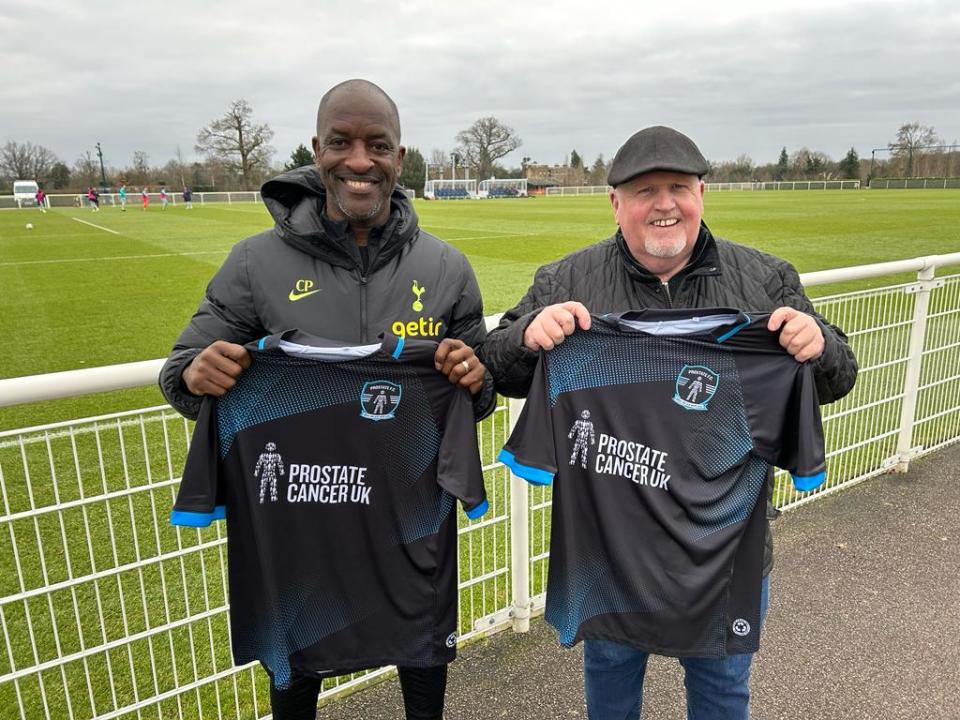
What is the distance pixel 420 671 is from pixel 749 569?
107 cm

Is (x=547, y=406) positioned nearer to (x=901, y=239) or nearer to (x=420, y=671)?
(x=420, y=671)

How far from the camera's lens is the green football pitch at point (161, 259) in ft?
30.5

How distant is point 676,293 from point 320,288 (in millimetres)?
1095

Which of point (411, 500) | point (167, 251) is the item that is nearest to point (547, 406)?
point (411, 500)

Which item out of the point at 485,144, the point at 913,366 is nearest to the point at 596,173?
the point at 485,144

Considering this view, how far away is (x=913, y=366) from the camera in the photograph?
185 inches

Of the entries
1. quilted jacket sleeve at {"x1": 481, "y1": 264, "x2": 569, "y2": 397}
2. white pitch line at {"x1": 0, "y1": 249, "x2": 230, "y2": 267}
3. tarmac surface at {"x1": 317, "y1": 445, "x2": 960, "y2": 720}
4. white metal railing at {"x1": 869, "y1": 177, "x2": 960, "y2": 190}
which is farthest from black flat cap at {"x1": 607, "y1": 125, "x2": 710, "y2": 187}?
white metal railing at {"x1": 869, "y1": 177, "x2": 960, "y2": 190}

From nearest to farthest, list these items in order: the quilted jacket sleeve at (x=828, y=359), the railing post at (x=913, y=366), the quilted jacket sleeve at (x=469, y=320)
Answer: the quilted jacket sleeve at (x=828, y=359)
the quilted jacket sleeve at (x=469, y=320)
the railing post at (x=913, y=366)

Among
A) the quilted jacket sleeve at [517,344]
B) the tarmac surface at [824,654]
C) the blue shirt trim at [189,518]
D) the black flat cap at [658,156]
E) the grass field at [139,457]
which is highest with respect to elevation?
the black flat cap at [658,156]

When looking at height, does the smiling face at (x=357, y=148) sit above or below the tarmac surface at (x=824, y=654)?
above

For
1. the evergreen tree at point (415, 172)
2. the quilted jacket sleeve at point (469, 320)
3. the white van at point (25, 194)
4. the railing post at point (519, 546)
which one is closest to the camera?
the quilted jacket sleeve at point (469, 320)

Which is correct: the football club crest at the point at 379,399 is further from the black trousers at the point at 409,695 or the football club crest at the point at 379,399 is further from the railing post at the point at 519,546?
the railing post at the point at 519,546

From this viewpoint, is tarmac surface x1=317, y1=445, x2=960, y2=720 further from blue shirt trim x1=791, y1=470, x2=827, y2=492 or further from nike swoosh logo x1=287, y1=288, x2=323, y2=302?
nike swoosh logo x1=287, y1=288, x2=323, y2=302

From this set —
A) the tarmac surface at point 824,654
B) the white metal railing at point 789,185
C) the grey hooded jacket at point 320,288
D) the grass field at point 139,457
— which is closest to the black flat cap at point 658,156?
the grey hooded jacket at point 320,288
